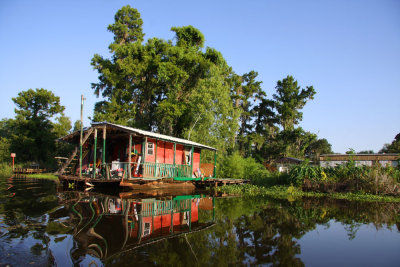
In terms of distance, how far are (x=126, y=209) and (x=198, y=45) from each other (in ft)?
96.6

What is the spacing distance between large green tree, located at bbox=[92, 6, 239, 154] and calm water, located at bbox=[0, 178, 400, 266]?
18359mm

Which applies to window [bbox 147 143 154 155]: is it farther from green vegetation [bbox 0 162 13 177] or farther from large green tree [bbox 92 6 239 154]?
green vegetation [bbox 0 162 13 177]

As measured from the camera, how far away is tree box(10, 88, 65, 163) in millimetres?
38969

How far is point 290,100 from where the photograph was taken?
45.2 m

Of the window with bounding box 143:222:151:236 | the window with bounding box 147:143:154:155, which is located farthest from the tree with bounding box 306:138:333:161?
the window with bounding box 143:222:151:236

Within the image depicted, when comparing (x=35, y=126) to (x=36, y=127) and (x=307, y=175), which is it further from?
(x=307, y=175)

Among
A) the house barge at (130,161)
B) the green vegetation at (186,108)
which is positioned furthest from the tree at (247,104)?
the house barge at (130,161)

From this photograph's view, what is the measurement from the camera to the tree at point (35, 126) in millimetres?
38969

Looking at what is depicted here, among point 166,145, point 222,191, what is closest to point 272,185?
point 222,191

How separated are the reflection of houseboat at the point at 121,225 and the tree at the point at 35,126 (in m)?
Answer: 33.1

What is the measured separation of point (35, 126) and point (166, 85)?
2119 centimetres

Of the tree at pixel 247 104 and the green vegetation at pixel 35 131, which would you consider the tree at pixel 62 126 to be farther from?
the tree at pixel 247 104

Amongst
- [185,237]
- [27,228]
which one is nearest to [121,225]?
[185,237]

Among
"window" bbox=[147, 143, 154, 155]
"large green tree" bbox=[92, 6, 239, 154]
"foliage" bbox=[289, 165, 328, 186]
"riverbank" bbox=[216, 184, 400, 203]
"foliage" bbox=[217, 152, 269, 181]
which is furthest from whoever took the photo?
"large green tree" bbox=[92, 6, 239, 154]
